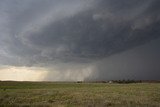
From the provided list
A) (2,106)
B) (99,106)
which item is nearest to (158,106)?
(99,106)

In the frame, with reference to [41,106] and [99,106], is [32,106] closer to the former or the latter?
[41,106]

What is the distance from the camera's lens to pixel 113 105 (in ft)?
133

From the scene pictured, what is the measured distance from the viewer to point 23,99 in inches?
1969

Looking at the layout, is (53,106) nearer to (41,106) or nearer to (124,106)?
(41,106)

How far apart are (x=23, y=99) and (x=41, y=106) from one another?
11.9 metres

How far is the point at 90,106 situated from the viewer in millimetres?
37906

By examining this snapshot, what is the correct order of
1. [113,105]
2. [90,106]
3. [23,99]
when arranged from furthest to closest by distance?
[23,99] < [113,105] < [90,106]

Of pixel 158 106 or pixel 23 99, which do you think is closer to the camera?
pixel 158 106

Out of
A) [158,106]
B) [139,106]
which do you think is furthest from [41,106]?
[158,106]

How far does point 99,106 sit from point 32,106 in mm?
10111

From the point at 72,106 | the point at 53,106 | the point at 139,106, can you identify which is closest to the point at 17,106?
the point at 53,106

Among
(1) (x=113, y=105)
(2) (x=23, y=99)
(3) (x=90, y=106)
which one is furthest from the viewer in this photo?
(2) (x=23, y=99)

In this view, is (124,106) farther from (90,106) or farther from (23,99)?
(23,99)

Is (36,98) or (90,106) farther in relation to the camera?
(36,98)
